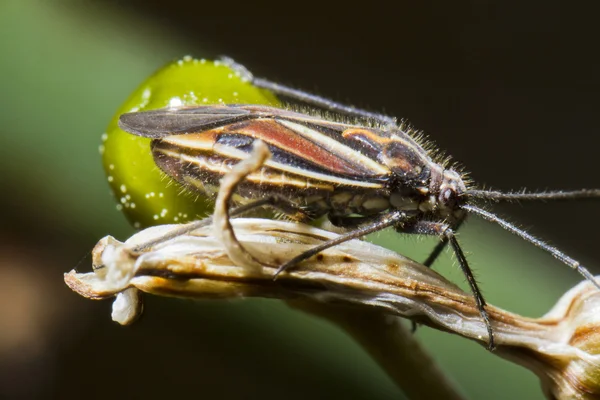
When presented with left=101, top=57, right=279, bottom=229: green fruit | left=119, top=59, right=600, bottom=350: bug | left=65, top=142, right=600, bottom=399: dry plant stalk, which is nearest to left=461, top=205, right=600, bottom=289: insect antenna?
left=119, top=59, right=600, bottom=350: bug

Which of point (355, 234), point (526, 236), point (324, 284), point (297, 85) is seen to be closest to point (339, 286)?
point (324, 284)

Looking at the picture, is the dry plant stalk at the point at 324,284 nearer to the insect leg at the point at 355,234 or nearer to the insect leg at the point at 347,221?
the insect leg at the point at 355,234

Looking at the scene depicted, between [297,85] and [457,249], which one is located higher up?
[297,85]

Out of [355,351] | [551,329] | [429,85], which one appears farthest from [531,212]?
[551,329]

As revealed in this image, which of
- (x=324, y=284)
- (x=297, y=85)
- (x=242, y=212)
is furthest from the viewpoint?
(x=297, y=85)

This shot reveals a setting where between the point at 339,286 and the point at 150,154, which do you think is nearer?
the point at 339,286

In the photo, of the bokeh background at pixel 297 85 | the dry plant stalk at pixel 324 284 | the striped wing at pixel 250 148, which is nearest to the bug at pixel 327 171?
the striped wing at pixel 250 148

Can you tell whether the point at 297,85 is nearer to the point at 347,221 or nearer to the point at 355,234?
the point at 347,221
